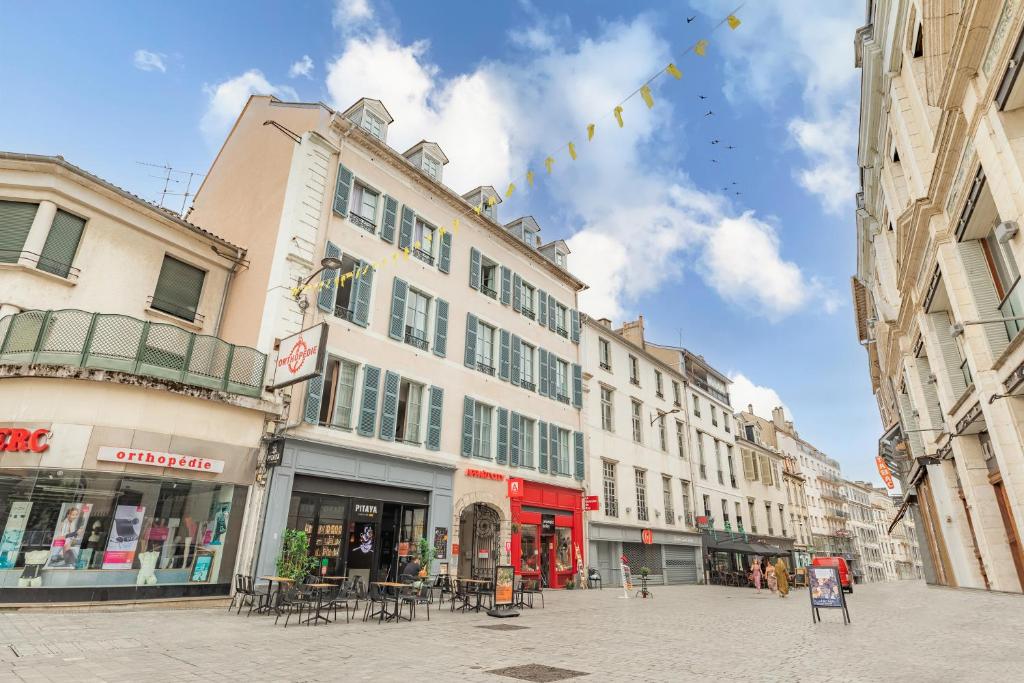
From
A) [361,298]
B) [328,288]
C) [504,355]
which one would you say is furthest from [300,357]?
[504,355]

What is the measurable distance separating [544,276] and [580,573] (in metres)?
11.8

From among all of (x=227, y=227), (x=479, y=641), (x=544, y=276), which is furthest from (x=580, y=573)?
(x=227, y=227)

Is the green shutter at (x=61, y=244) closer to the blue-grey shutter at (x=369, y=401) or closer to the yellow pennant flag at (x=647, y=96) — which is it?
the blue-grey shutter at (x=369, y=401)

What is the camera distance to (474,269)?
771 inches

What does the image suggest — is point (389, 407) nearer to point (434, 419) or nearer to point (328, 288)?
point (434, 419)

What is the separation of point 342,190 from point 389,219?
5.72 feet

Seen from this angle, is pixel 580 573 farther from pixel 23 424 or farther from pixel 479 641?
pixel 23 424

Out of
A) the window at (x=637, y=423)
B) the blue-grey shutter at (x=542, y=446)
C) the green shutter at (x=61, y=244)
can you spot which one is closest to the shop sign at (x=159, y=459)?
the green shutter at (x=61, y=244)

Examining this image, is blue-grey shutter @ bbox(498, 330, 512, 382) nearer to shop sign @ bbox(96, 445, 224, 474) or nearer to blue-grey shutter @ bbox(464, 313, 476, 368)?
blue-grey shutter @ bbox(464, 313, 476, 368)

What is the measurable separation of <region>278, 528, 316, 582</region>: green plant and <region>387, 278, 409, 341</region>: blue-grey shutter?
5926 mm

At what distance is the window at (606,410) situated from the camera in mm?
25125

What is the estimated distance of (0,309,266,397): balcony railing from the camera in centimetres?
1030

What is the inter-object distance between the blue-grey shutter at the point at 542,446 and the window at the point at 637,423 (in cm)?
773

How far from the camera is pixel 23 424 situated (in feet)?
32.1
